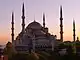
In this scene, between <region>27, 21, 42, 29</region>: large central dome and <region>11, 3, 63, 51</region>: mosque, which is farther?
<region>27, 21, 42, 29</region>: large central dome

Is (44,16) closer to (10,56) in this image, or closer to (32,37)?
(32,37)

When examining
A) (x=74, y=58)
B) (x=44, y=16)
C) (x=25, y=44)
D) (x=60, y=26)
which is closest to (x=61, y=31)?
(x=60, y=26)

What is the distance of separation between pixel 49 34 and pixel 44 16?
6874 mm

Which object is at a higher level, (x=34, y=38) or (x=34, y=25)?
(x=34, y=25)

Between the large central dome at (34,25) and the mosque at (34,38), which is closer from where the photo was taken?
the mosque at (34,38)

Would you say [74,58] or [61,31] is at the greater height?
[61,31]

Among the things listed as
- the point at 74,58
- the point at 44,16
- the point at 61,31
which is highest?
the point at 44,16

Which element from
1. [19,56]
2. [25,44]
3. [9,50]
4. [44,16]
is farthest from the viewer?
[44,16]

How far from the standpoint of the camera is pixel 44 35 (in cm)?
5234

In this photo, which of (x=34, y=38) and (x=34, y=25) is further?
(x=34, y=25)

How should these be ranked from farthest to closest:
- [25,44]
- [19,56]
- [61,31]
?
1. [25,44]
2. [61,31]
3. [19,56]

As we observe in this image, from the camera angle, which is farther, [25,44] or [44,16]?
[44,16]

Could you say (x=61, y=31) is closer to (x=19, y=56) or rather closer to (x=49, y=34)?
(x=49, y=34)

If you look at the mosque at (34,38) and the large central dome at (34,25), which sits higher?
the large central dome at (34,25)
